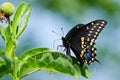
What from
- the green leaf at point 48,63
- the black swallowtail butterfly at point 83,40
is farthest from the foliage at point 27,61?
the black swallowtail butterfly at point 83,40

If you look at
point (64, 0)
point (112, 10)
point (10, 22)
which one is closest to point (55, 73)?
point (10, 22)

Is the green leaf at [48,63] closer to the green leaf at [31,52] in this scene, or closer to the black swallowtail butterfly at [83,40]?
the green leaf at [31,52]

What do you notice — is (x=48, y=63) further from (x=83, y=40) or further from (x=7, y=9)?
(x=83, y=40)

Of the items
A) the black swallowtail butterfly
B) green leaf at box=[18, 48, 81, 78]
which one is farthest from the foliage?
the black swallowtail butterfly

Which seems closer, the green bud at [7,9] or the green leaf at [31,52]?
the green leaf at [31,52]

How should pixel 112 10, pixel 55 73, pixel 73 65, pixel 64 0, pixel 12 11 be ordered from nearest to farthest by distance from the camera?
pixel 73 65 < pixel 55 73 < pixel 12 11 < pixel 64 0 < pixel 112 10

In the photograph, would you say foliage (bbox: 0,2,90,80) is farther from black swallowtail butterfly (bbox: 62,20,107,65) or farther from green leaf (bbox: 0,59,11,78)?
black swallowtail butterfly (bbox: 62,20,107,65)

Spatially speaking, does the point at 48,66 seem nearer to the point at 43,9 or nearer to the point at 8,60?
the point at 8,60
